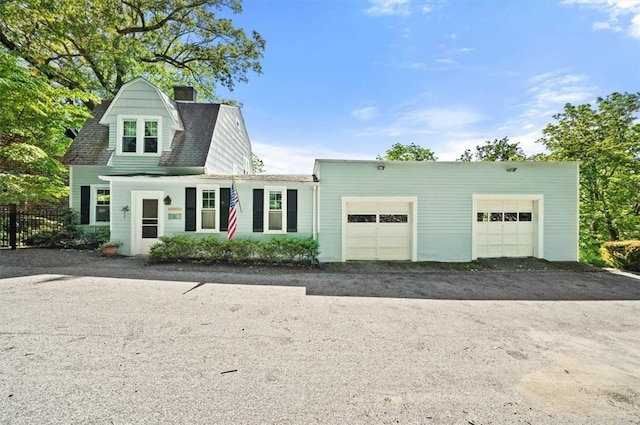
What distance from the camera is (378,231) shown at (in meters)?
11.1

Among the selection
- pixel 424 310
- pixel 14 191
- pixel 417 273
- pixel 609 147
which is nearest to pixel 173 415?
pixel 424 310

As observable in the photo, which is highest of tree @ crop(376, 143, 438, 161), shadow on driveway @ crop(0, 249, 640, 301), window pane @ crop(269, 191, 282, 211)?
tree @ crop(376, 143, 438, 161)

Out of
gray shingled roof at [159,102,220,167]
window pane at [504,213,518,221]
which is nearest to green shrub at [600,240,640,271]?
window pane at [504,213,518,221]

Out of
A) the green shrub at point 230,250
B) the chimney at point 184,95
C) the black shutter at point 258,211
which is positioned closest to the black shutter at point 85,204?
the green shrub at point 230,250

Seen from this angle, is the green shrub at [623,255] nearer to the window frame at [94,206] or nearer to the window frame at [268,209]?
the window frame at [268,209]

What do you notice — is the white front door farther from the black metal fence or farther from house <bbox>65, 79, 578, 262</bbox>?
the black metal fence

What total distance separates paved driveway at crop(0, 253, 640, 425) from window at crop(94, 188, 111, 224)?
7.09 metres

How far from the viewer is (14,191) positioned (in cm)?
1041

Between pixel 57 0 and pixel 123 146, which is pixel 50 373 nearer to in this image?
pixel 123 146

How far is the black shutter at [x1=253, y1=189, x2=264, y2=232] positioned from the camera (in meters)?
10.9

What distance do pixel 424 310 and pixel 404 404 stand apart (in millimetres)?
3223

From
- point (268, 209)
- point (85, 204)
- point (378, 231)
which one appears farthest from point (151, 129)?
point (378, 231)

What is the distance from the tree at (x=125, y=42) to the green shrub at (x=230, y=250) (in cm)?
1347

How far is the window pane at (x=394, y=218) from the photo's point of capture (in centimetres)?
1111
